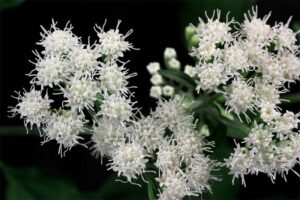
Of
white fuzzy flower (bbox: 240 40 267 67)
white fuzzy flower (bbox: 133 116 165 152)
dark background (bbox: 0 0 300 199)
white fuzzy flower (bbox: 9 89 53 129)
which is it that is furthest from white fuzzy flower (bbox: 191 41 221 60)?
dark background (bbox: 0 0 300 199)

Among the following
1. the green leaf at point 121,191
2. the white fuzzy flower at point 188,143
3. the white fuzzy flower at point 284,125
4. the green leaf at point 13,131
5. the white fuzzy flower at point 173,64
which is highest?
the white fuzzy flower at point 173,64

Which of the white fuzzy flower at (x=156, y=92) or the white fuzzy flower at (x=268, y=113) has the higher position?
the white fuzzy flower at (x=156, y=92)

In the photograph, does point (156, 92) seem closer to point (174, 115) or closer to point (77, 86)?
point (174, 115)

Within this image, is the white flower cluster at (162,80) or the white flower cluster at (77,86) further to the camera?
the white flower cluster at (162,80)

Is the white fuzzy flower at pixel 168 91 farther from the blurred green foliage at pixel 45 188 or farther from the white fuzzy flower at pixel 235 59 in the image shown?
the blurred green foliage at pixel 45 188

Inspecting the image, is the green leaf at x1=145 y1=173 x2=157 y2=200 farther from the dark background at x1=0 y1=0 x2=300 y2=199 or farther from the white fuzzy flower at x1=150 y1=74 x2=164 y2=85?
the dark background at x1=0 y1=0 x2=300 y2=199

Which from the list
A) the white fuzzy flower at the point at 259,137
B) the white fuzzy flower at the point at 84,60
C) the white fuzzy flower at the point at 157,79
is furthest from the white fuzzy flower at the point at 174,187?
the white fuzzy flower at the point at 157,79
